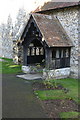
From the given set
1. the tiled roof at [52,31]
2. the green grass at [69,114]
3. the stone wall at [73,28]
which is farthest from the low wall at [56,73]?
the green grass at [69,114]

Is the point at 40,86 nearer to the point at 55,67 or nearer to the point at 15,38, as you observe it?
the point at 55,67

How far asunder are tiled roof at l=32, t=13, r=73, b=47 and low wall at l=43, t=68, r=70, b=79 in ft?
6.00

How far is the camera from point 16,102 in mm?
7824

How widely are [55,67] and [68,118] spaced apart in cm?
707

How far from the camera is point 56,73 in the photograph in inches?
513

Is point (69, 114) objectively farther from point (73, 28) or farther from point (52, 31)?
point (73, 28)

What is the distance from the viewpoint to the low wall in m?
12.1

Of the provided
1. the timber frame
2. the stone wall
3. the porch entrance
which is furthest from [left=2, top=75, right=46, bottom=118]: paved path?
the porch entrance

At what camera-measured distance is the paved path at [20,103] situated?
6.57 meters

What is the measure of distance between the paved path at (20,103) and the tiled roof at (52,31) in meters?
3.63

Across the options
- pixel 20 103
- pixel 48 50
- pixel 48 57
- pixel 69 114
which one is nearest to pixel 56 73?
pixel 48 57

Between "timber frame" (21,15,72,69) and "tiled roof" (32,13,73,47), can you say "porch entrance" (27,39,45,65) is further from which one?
"tiled roof" (32,13,73,47)

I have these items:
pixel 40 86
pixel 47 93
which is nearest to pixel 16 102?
pixel 47 93

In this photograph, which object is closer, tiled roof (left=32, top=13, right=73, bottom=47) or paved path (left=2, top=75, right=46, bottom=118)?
paved path (left=2, top=75, right=46, bottom=118)
